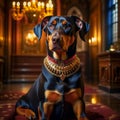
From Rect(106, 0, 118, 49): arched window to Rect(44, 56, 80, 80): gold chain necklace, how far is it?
306 inches

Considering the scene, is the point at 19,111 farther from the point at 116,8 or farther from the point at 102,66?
the point at 116,8

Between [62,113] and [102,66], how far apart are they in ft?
18.8

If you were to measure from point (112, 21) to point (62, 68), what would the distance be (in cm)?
831

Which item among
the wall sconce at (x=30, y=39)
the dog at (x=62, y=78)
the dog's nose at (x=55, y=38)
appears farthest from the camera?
the wall sconce at (x=30, y=39)

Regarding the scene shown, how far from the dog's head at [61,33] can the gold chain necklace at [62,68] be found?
0.05 m

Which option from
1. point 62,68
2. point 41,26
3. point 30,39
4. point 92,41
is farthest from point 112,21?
point 62,68

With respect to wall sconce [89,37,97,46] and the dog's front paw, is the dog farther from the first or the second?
wall sconce [89,37,97,46]

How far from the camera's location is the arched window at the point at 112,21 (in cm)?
944

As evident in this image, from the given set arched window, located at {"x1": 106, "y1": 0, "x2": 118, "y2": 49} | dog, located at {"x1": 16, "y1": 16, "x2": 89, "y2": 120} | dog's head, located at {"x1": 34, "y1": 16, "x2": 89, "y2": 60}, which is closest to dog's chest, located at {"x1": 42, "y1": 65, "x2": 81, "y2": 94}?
dog, located at {"x1": 16, "y1": 16, "x2": 89, "y2": 120}

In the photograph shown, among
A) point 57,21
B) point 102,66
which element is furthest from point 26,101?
point 102,66

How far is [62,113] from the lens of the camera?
1913 millimetres

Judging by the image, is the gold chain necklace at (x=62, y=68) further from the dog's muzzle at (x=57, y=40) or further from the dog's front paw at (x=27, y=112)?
the dog's front paw at (x=27, y=112)

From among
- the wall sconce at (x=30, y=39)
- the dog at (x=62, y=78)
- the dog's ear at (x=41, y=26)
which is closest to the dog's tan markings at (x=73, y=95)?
the dog at (x=62, y=78)

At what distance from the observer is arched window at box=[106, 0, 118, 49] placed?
9.44 metres
